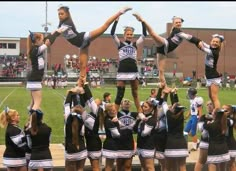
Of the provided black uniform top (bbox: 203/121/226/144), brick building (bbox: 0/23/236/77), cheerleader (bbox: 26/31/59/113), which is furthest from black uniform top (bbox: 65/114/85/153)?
brick building (bbox: 0/23/236/77)

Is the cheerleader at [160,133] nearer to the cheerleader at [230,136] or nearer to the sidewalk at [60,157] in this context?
the cheerleader at [230,136]

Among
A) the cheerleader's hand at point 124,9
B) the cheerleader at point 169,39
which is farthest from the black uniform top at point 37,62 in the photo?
the cheerleader at point 169,39

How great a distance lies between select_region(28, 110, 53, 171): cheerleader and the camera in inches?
281

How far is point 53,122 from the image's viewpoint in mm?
18422

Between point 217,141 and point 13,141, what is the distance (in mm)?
3622

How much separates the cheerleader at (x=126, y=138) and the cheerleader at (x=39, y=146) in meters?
1.41

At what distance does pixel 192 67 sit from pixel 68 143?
5701 cm

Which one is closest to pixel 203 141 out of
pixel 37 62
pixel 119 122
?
pixel 119 122

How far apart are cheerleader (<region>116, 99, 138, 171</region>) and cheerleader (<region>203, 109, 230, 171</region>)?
55.6 inches

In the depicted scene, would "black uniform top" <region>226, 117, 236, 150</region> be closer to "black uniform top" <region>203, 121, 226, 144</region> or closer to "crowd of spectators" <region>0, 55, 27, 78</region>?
"black uniform top" <region>203, 121, 226, 144</region>

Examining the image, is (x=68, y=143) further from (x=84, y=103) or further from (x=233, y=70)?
(x=233, y=70)

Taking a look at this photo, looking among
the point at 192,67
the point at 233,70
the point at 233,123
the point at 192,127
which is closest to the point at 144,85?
the point at 192,67

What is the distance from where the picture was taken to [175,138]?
788cm

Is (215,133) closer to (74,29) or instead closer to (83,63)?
(83,63)
